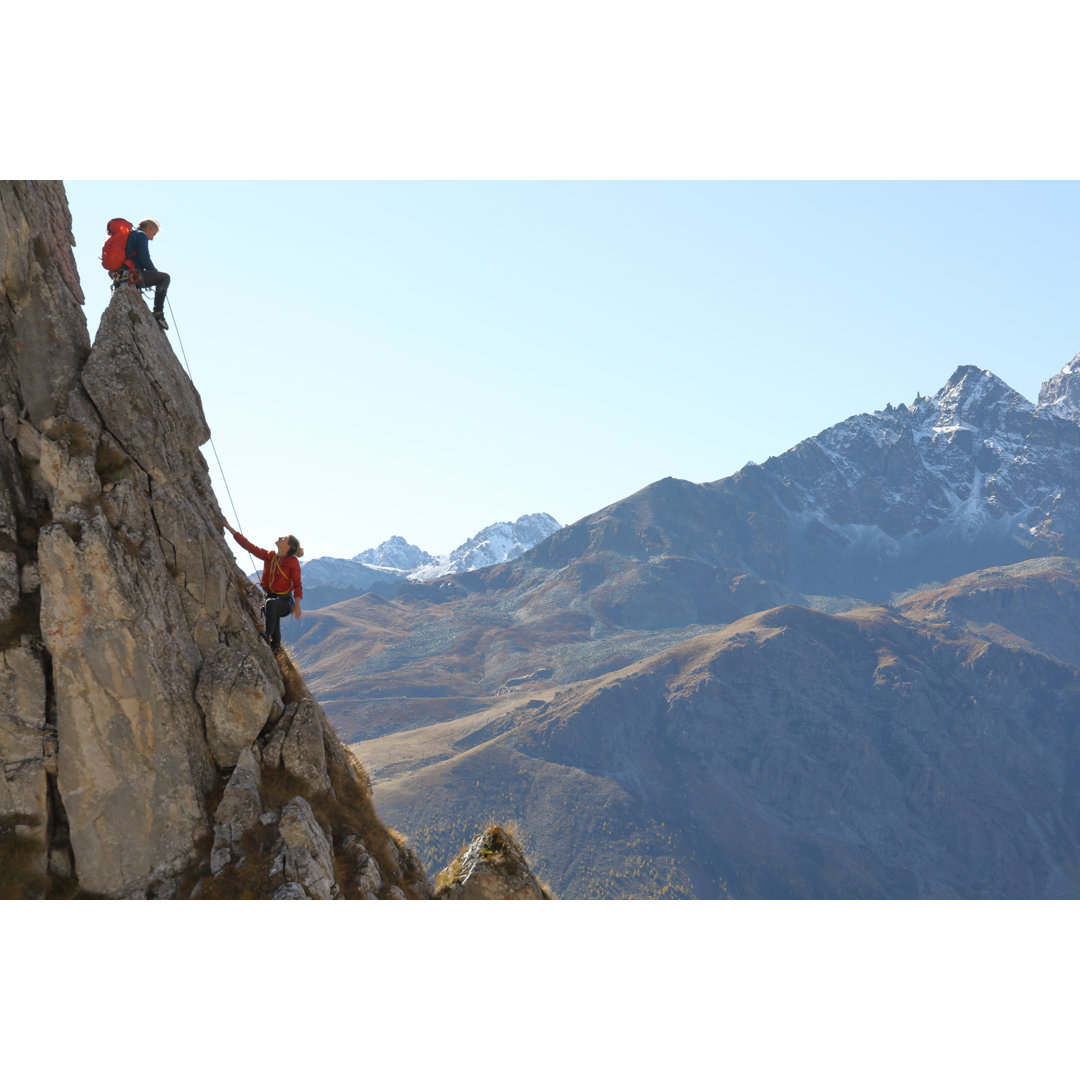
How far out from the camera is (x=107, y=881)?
15555 mm

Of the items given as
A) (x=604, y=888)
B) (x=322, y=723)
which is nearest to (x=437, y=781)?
(x=604, y=888)

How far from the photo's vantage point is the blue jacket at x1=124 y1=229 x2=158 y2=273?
2008cm

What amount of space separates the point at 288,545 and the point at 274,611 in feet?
4.75

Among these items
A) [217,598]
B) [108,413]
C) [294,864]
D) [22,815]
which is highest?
[108,413]

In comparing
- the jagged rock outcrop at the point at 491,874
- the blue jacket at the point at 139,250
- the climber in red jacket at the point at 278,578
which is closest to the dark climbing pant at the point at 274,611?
the climber in red jacket at the point at 278,578

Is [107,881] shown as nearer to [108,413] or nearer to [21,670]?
[21,670]

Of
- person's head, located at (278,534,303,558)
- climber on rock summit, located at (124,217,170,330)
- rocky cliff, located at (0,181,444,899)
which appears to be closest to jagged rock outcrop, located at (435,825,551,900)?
rocky cliff, located at (0,181,444,899)

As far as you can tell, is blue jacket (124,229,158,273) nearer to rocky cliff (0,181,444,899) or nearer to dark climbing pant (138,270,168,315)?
dark climbing pant (138,270,168,315)

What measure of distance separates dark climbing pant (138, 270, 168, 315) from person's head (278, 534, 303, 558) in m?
6.35

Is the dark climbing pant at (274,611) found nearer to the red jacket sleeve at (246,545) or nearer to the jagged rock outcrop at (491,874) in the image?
the red jacket sleeve at (246,545)

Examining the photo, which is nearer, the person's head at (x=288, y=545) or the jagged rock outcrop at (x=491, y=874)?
the person's head at (x=288, y=545)

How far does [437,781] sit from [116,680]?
186 meters

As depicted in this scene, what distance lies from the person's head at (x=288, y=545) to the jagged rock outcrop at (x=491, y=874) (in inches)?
312

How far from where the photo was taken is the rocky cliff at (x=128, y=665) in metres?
15.6
